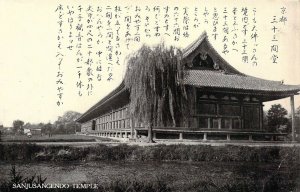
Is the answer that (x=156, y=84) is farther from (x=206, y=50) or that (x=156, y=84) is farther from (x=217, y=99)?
(x=206, y=50)

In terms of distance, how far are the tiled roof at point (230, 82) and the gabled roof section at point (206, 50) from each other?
53 cm

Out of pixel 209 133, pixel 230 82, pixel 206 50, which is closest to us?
pixel 209 133

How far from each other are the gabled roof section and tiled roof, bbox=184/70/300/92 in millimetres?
533

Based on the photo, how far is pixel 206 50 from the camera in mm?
16156

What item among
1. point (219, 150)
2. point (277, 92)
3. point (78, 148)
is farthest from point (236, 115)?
point (78, 148)

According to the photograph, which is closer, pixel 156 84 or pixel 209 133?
pixel 156 84

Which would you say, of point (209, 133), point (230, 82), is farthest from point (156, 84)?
point (230, 82)

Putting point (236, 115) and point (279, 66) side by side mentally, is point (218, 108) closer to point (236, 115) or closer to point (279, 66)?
point (236, 115)

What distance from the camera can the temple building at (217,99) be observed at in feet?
46.3

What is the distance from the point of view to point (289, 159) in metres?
8.85

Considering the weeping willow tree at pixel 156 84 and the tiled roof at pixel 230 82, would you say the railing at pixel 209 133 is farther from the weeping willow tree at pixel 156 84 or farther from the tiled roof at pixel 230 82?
the tiled roof at pixel 230 82

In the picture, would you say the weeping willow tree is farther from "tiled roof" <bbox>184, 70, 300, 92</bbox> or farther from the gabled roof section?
the gabled roof section

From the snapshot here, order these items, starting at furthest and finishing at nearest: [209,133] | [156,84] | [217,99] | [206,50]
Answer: [206,50] → [217,99] → [209,133] → [156,84]

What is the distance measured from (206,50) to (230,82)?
2.13 meters
